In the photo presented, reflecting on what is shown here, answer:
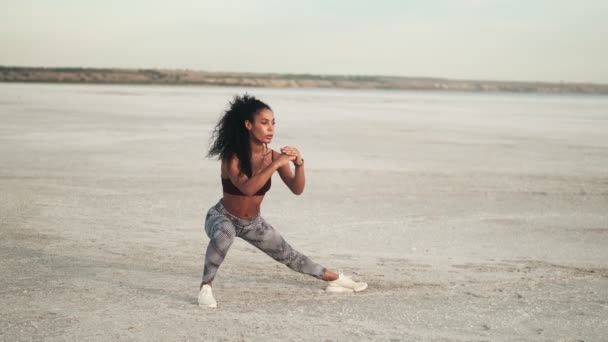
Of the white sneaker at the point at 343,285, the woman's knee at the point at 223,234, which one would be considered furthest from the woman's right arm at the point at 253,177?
the white sneaker at the point at 343,285

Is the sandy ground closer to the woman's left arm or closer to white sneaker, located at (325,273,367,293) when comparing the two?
white sneaker, located at (325,273,367,293)

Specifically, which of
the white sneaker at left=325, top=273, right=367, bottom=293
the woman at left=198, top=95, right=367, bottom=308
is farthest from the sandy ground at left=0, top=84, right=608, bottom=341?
the woman at left=198, top=95, right=367, bottom=308

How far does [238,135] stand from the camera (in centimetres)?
480

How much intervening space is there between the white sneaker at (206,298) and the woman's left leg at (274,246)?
17.2 inches

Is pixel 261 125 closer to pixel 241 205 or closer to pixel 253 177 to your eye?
pixel 253 177

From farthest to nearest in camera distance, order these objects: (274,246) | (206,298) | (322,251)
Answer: (322,251), (274,246), (206,298)

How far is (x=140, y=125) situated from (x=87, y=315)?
19.8 meters

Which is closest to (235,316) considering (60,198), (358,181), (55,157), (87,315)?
(87,315)

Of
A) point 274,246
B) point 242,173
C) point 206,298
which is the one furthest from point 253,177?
point 206,298

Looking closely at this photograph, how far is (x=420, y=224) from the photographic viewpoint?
8125mm

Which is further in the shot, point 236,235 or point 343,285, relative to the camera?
point 343,285

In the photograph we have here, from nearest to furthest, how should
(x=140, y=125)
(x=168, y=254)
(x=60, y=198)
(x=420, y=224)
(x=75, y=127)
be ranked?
(x=168, y=254) → (x=420, y=224) → (x=60, y=198) → (x=75, y=127) → (x=140, y=125)

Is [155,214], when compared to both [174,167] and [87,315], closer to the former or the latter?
[87,315]

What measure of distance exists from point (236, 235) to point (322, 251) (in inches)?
74.7
